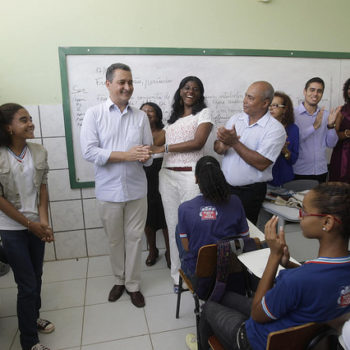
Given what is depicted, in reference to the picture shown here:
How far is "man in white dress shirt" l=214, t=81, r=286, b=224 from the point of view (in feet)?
6.61

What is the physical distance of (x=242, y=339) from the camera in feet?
3.62

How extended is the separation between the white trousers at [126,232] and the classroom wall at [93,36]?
31.3 inches

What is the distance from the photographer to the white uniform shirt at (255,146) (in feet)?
6.64

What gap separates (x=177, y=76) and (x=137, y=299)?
2.05 metres

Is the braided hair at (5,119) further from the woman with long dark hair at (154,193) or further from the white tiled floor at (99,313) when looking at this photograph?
the white tiled floor at (99,313)

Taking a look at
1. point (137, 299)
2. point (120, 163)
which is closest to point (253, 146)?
point (120, 163)

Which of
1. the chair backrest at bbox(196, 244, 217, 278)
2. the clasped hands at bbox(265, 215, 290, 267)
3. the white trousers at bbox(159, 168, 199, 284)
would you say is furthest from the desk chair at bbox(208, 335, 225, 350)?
the white trousers at bbox(159, 168, 199, 284)

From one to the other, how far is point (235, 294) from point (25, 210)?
1.28 metres

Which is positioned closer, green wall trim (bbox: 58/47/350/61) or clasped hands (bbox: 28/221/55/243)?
clasped hands (bbox: 28/221/55/243)

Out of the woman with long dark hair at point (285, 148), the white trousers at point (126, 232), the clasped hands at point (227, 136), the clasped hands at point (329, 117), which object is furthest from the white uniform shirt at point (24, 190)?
the clasped hands at point (329, 117)

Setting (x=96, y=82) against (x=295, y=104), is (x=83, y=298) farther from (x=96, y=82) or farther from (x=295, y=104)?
(x=295, y=104)

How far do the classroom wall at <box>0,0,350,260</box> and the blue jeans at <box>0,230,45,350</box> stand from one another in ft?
3.85

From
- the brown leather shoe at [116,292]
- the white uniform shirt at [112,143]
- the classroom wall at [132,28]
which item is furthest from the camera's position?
the classroom wall at [132,28]

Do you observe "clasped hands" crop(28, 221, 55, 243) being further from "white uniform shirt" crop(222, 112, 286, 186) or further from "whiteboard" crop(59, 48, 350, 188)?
"white uniform shirt" crop(222, 112, 286, 186)
